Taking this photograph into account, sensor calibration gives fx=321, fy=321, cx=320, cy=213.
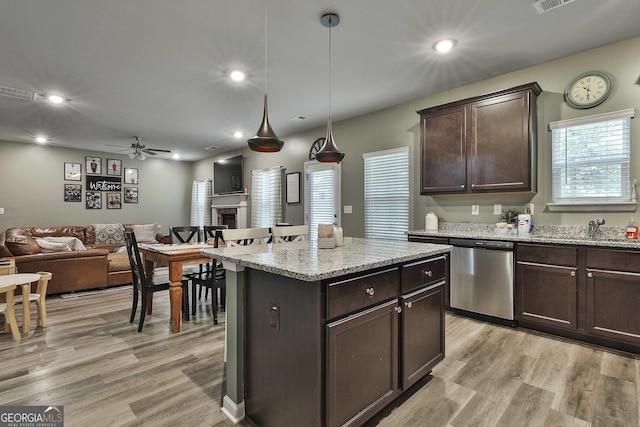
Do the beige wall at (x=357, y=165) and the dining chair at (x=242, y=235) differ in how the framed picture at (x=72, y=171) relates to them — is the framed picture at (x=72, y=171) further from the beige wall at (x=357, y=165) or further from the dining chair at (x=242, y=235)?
the dining chair at (x=242, y=235)

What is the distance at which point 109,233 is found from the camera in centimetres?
727

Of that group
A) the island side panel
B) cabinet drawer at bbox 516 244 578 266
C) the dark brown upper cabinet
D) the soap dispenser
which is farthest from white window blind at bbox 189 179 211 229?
the soap dispenser

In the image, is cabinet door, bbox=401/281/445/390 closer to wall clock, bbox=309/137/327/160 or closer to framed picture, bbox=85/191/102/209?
wall clock, bbox=309/137/327/160

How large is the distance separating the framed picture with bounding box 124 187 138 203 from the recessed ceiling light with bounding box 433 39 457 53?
794 cm

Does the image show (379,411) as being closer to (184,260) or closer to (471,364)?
(471,364)

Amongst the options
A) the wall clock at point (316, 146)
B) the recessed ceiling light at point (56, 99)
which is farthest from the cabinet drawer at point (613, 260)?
the recessed ceiling light at point (56, 99)

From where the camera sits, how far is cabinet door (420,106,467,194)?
11.9 feet

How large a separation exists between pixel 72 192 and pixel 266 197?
183 inches

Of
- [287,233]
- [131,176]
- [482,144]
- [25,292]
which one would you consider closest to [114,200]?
[131,176]

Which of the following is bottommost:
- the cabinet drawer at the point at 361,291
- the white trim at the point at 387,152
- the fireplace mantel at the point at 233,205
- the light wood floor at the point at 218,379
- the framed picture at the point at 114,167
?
the light wood floor at the point at 218,379

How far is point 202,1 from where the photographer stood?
7.64 feet

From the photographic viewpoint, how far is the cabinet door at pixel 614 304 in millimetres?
2551

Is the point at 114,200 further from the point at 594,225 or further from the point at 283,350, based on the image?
the point at 594,225

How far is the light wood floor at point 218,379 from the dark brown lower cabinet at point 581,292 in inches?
6.4
